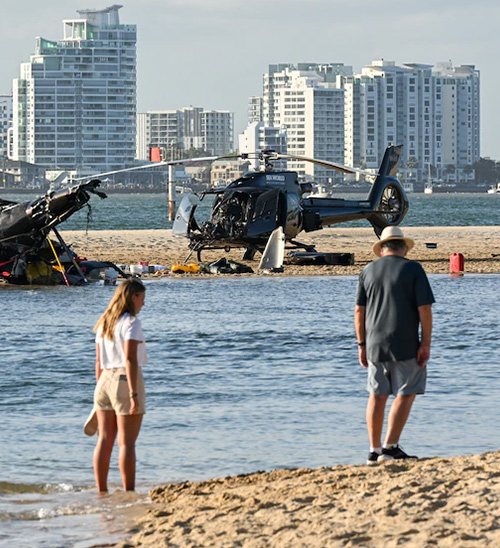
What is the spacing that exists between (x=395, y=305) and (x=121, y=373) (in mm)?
1827

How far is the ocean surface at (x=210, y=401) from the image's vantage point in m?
8.25

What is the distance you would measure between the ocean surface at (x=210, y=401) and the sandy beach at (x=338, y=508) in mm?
416

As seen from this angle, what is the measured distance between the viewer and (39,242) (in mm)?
23969

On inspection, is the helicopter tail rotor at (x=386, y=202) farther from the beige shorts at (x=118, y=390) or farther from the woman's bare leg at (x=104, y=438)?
the beige shorts at (x=118, y=390)

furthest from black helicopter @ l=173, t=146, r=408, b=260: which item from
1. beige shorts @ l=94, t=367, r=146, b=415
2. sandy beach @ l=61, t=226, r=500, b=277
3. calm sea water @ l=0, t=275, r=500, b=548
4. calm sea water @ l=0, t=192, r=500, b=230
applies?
calm sea water @ l=0, t=192, r=500, b=230

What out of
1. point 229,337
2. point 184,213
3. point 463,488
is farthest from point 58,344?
point 184,213

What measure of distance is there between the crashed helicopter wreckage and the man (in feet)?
51.8

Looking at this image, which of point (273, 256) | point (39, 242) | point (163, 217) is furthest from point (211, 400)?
point (163, 217)

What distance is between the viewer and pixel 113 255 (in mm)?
31875

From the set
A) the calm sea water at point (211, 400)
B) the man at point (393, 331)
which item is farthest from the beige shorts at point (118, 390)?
the man at point (393, 331)

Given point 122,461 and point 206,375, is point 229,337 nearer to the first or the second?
point 206,375

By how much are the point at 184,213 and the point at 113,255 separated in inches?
182

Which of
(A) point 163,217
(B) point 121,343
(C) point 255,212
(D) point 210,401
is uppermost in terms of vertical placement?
(C) point 255,212

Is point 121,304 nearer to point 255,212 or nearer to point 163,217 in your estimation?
point 255,212
